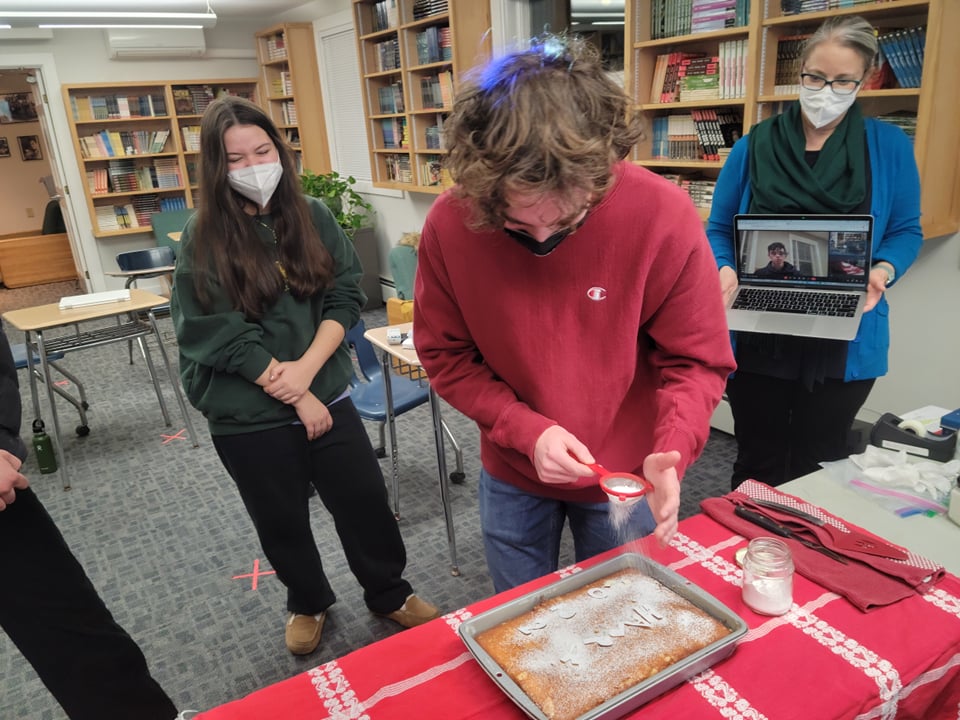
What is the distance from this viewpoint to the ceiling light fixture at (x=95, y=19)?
4630mm

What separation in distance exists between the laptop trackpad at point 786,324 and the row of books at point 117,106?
6683 millimetres

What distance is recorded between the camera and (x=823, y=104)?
177cm

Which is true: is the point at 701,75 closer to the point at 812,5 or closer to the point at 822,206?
the point at 812,5

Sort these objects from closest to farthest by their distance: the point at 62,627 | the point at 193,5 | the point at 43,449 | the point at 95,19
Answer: the point at 62,627 → the point at 43,449 → the point at 95,19 → the point at 193,5

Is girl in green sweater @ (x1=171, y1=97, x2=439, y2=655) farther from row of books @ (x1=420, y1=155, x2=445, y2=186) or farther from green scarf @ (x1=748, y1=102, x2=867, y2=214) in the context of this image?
row of books @ (x1=420, y1=155, x2=445, y2=186)

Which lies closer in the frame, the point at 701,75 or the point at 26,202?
the point at 701,75

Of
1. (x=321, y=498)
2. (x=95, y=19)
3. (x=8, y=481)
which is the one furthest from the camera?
(x=95, y=19)

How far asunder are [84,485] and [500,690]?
3103mm

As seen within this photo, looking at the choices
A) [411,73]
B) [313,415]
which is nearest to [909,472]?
[313,415]

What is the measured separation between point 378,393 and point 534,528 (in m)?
1.79

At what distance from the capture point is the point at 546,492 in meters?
1.23

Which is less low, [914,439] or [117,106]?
[117,106]

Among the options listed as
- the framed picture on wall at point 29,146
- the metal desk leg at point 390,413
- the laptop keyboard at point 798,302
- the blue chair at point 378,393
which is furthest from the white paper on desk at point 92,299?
the framed picture on wall at point 29,146

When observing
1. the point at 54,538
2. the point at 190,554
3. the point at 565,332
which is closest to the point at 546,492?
the point at 565,332
